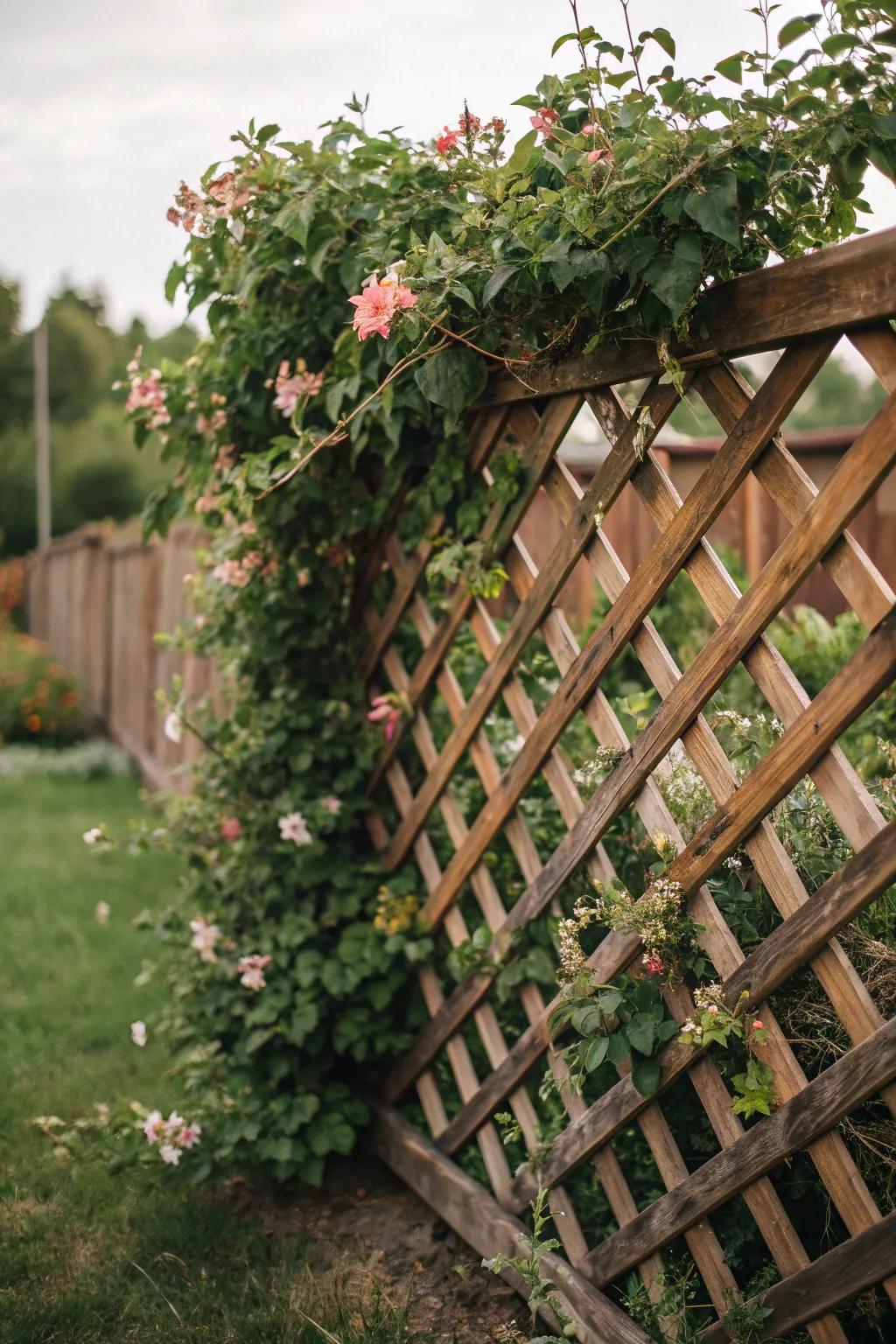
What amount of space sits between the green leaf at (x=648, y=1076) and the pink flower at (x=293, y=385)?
5.02ft

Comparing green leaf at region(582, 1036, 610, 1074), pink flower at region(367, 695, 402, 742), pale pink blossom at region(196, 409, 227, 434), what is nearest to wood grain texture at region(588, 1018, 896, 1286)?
green leaf at region(582, 1036, 610, 1074)

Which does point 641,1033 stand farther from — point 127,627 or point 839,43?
point 127,627

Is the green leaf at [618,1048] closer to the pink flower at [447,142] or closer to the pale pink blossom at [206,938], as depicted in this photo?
the pale pink blossom at [206,938]

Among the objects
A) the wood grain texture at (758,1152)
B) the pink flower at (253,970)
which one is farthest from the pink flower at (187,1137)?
the wood grain texture at (758,1152)

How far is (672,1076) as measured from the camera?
1875 millimetres

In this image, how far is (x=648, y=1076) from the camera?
6.18 ft

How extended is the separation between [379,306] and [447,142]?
454 millimetres

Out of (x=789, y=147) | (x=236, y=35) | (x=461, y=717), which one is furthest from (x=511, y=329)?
(x=236, y=35)

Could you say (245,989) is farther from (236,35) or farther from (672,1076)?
(236,35)

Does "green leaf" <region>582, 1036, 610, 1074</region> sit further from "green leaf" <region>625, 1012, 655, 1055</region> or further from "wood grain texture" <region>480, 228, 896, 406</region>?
"wood grain texture" <region>480, 228, 896, 406</region>

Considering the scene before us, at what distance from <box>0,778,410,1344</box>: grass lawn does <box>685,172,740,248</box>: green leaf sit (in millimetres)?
1993

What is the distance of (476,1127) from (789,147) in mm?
2079

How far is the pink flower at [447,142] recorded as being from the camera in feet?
6.68

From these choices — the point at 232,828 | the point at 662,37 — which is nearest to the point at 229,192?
the point at 662,37
